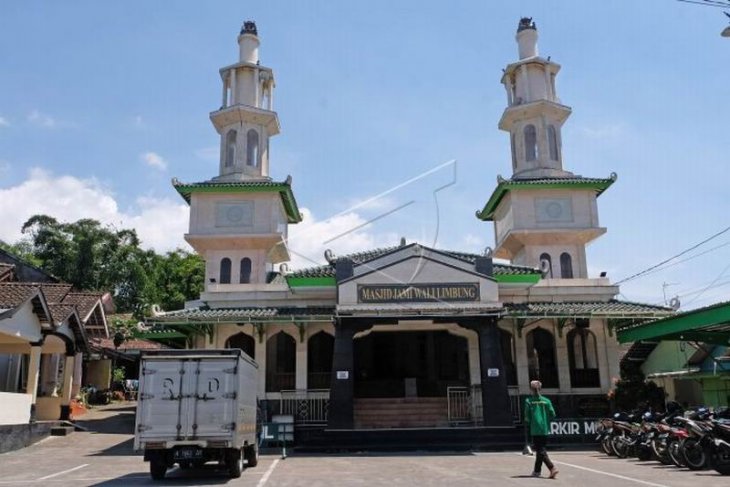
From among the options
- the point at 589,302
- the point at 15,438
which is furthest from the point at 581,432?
the point at 15,438

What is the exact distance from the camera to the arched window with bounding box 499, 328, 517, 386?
22.7 metres

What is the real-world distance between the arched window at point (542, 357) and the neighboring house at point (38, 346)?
52.7 feet

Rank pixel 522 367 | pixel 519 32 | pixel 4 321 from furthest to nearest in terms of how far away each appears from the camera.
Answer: pixel 519 32, pixel 522 367, pixel 4 321

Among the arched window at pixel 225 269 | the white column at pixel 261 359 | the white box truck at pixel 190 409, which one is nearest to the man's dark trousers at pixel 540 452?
the white box truck at pixel 190 409

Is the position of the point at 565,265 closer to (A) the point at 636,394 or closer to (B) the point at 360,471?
(A) the point at 636,394

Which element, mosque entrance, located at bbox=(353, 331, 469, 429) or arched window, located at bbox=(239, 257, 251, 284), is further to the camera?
arched window, located at bbox=(239, 257, 251, 284)

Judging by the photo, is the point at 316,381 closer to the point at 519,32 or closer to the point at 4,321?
the point at 4,321

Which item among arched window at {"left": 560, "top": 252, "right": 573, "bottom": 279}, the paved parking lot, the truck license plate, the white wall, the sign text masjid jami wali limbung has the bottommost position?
the paved parking lot

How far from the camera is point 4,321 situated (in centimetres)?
1806

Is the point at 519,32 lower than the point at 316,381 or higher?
higher

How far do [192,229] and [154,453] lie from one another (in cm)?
1941

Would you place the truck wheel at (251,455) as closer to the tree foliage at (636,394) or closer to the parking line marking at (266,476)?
the parking line marking at (266,476)

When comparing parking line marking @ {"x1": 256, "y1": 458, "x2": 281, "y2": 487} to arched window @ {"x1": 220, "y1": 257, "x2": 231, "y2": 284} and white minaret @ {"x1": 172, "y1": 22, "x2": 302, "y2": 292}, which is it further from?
arched window @ {"x1": 220, "y1": 257, "x2": 231, "y2": 284}

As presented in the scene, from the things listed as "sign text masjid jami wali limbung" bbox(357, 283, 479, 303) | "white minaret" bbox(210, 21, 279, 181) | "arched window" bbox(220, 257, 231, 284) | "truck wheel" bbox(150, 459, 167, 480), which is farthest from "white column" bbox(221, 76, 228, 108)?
"truck wheel" bbox(150, 459, 167, 480)
